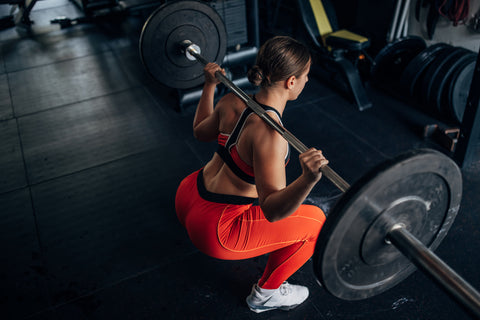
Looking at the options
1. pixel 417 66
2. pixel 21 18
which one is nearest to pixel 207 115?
pixel 417 66

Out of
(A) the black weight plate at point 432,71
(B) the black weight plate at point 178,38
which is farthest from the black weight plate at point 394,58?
(B) the black weight plate at point 178,38

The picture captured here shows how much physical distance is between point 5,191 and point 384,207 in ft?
8.10

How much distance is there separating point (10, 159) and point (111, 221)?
119 centimetres

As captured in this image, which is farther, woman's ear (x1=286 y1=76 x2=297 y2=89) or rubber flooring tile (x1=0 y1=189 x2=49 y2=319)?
rubber flooring tile (x1=0 y1=189 x2=49 y2=319)

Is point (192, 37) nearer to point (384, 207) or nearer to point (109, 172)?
point (109, 172)

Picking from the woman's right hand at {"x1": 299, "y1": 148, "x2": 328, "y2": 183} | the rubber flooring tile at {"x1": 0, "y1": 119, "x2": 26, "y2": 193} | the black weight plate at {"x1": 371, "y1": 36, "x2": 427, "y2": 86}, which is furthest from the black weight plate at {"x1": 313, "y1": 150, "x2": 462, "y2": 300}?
the black weight plate at {"x1": 371, "y1": 36, "x2": 427, "y2": 86}

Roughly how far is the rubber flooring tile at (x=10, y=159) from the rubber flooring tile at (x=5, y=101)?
0.13 m

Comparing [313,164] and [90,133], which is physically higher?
[313,164]

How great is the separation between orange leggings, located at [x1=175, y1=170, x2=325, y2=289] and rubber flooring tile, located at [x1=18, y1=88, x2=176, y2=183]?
1583 mm

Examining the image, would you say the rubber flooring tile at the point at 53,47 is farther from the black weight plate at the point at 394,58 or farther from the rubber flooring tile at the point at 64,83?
the black weight plate at the point at 394,58

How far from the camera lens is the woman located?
1.19 metres

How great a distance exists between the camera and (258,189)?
120 centimetres

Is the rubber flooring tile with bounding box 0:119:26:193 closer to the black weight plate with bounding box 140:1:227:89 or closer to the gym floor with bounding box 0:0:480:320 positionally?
the gym floor with bounding box 0:0:480:320

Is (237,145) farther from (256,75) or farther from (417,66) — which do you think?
(417,66)
